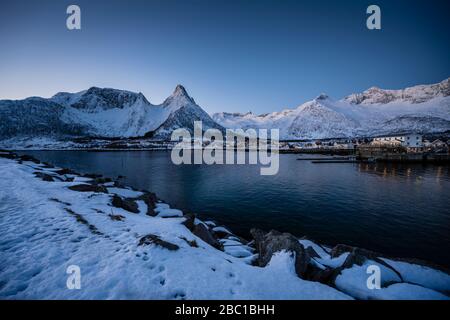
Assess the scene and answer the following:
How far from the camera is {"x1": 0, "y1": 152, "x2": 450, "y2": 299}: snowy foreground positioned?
5.29 meters

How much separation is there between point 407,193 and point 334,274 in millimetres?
31612

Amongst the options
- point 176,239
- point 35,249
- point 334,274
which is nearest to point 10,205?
point 35,249

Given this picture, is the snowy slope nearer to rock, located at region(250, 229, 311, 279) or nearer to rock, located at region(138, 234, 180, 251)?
rock, located at region(138, 234, 180, 251)

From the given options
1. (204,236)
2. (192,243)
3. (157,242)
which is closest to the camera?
(157,242)

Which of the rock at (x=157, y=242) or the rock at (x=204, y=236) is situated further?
the rock at (x=204, y=236)

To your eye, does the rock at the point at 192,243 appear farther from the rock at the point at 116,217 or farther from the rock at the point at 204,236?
the rock at the point at 116,217

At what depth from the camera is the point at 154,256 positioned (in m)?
6.67

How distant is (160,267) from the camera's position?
20.4ft

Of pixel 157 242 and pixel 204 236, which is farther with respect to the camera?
pixel 204 236

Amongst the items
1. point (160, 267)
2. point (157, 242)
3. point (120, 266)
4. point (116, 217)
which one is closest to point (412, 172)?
point (157, 242)

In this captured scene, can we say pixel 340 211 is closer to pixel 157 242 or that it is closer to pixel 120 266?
pixel 157 242

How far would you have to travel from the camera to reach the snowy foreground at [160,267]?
5.29m

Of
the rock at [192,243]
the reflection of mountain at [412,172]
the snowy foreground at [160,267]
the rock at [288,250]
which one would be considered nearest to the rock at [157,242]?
the snowy foreground at [160,267]
